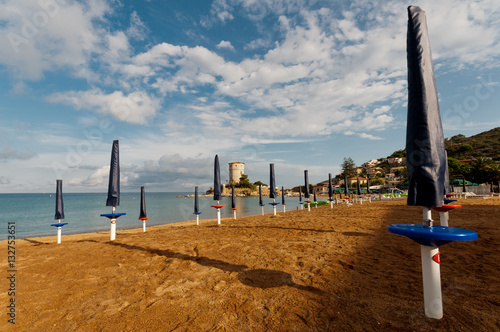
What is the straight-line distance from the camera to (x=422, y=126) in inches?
103

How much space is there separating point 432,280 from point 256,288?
7.82 ft

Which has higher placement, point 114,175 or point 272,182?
point 114,175

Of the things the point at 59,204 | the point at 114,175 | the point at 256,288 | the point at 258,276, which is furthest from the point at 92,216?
the point at 256,288

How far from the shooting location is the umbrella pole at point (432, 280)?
98.7 inches

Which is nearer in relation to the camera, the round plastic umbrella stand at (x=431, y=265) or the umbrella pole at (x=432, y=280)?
the round plastic umbrella stand at (x=431, y=265)

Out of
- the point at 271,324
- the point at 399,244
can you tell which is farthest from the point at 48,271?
the point at 399,244

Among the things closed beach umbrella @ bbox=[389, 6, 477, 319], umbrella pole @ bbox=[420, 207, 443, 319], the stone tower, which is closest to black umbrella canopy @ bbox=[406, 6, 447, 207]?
closed beach umbrella @ bbox=[389, 6, 477, 319]

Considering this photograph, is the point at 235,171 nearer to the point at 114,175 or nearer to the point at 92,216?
the point at 92,216

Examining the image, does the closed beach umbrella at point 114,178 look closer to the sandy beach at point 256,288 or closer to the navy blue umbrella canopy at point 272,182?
the sandy beach at point 256,288

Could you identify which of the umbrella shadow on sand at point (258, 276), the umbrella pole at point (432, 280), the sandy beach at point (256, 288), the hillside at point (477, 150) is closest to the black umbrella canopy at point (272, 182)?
the sandy beach at point (256, 288)

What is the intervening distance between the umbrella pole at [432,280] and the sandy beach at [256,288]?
14 centimetres

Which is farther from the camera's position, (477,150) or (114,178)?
(477,150)

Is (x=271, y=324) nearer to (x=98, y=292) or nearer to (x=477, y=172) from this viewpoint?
(x=98, y=292)

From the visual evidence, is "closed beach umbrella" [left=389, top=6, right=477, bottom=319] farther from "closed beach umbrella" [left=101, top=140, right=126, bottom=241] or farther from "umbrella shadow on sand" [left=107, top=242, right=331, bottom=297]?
"closed beach umbrella" [left=101, top=140, right=126, bottom=241]
